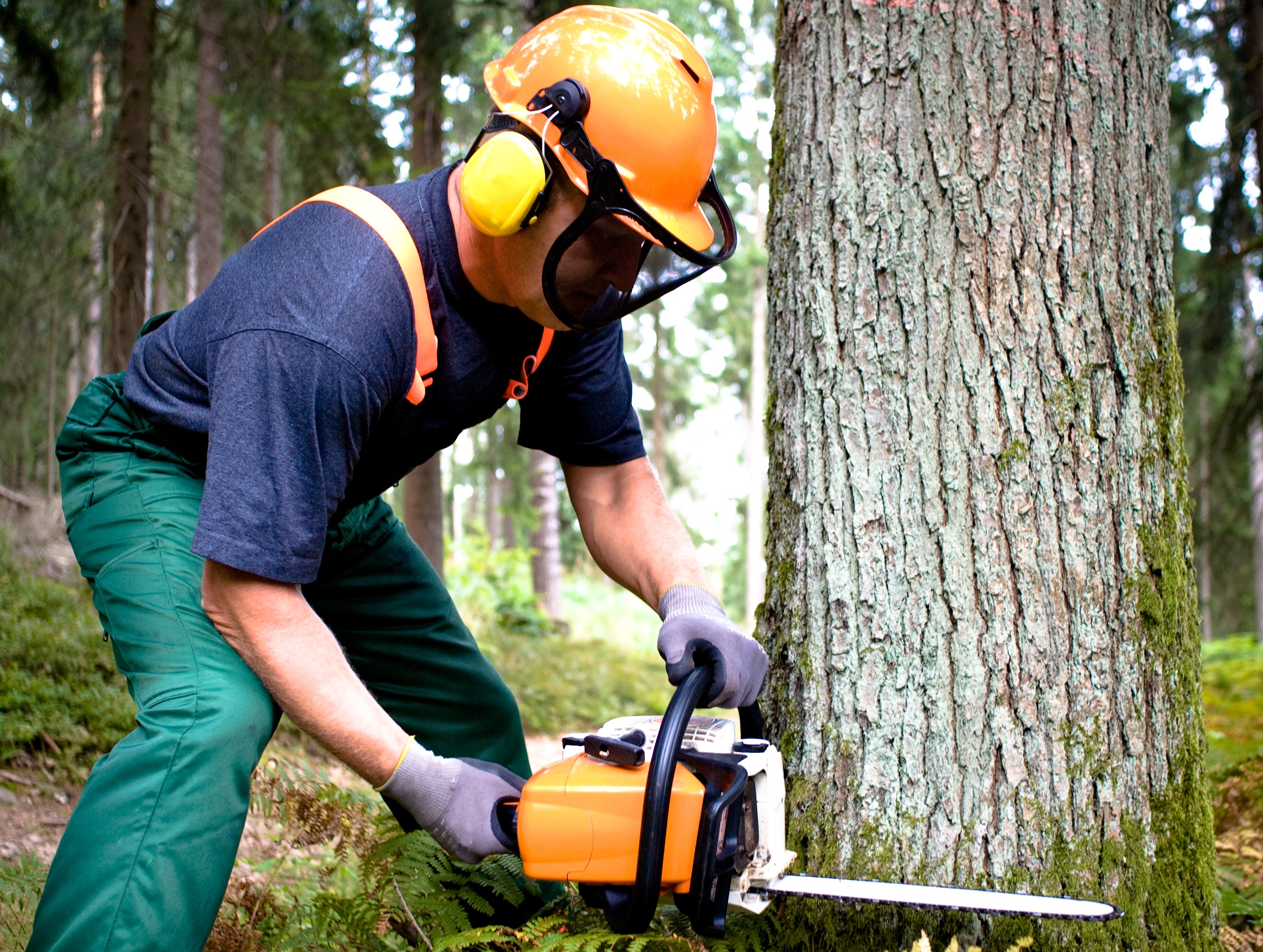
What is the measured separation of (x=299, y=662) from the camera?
181 centimetres

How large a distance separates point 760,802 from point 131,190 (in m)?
7.00

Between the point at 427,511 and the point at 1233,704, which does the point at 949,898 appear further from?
the point at 1233,704

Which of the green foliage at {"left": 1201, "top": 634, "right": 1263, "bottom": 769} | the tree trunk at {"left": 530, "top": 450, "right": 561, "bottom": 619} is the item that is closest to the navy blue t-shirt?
the green foliage at {"left": 1201, "top": 634, "right": 1263, "bottom": 769}

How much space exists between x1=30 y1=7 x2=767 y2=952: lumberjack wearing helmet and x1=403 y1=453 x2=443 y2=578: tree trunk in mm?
5536

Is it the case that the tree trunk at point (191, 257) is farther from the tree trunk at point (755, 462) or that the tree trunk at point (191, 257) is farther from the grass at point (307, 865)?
the tree trunk at point (755, 462)

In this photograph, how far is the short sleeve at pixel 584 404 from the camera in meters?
2.51

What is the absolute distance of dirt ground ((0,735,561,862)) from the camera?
11.4ft

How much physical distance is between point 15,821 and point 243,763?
2547 millimetres

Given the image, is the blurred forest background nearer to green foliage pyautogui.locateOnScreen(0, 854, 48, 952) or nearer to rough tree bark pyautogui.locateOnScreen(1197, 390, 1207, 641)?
green foliage pyautogui.locateOnScreen(0, 854, 48, 952)

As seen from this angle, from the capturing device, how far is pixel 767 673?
236 cm

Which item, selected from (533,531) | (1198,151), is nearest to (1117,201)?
(1198,151)

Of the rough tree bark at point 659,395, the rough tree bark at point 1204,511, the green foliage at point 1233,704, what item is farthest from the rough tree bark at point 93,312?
the rough tree bark at point 659,395

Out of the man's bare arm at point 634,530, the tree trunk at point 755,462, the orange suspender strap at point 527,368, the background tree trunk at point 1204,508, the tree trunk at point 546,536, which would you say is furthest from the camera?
the tree trunk at point 755,462

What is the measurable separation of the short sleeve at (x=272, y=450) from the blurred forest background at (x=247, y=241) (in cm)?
94
